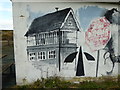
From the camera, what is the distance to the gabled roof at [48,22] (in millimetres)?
4465

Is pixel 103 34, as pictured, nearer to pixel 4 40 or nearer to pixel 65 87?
pixel 65 87

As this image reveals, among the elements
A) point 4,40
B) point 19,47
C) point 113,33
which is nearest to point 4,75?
point 19,47

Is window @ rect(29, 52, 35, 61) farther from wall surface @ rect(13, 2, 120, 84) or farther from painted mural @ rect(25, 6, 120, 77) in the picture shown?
wall surface @ rect(13, 2, 120, 84)

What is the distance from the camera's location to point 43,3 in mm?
4387

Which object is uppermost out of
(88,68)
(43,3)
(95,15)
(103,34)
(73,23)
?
(43,3)

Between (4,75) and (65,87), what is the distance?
2.88m

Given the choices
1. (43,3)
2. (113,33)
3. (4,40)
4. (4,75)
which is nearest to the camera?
(43,3)

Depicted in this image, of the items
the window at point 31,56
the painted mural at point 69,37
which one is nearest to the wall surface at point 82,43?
the painted mural at point 69,37

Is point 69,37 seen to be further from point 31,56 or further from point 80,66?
point 31,56

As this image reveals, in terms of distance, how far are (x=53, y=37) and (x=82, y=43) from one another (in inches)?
40.9

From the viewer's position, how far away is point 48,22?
451 centimetres

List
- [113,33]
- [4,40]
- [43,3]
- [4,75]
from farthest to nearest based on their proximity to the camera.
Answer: [4,40] < [4,75] < [113,33] < [43,3]

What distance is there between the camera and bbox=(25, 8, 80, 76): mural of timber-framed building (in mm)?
4488

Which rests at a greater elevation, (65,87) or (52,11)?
(52,11)
